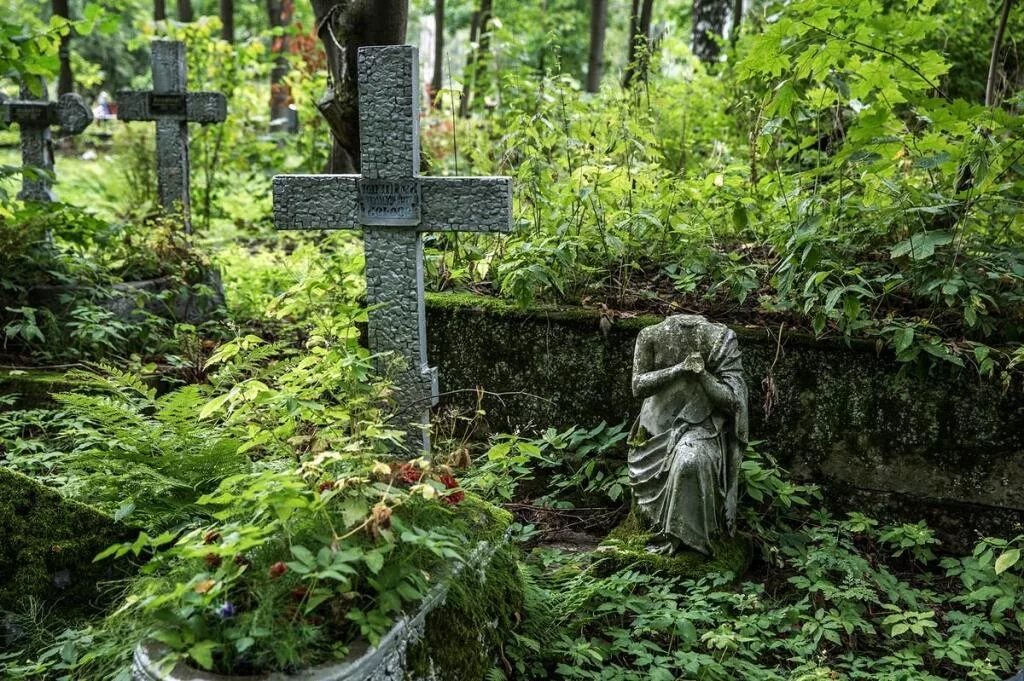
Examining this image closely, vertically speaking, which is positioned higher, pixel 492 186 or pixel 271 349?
pixel 492 186

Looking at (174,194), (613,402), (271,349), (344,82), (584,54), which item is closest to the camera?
(271,349)

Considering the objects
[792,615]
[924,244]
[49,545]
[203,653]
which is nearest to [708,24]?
[924,244]

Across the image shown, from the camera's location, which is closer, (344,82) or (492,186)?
(492,186)

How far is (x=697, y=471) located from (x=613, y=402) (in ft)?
4.19

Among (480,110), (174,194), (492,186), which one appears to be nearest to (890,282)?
(492,186)

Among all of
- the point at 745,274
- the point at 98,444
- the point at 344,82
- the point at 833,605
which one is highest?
the point at 344,82

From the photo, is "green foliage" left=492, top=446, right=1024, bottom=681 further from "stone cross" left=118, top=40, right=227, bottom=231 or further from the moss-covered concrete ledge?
"stone cross" left=118, top=40, right=227, bottom=231

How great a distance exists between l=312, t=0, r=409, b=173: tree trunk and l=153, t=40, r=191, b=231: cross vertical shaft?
2522 mm

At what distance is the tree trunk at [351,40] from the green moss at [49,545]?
3.60 m

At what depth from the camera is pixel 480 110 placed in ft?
41.8

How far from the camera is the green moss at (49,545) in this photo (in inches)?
157

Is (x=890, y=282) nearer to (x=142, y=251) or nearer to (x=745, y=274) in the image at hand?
(x=745, y=274)

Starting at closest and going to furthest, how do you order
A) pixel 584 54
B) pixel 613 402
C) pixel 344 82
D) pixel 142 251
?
pixel 613 402
pixel 344 82
pixel 142 251
pixel 584 54

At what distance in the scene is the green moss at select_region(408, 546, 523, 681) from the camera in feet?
11.5
